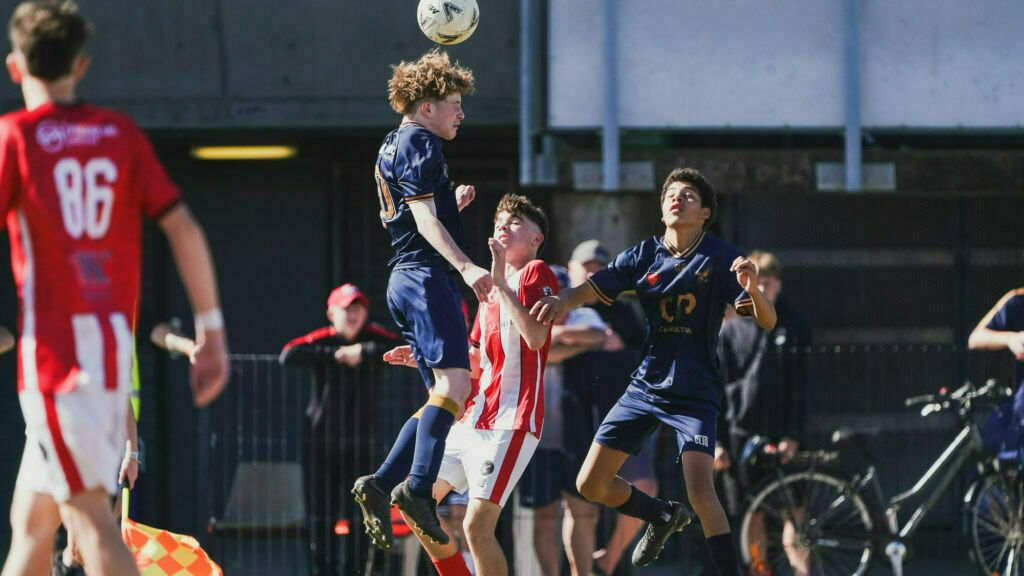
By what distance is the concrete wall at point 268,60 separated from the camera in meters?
10.9

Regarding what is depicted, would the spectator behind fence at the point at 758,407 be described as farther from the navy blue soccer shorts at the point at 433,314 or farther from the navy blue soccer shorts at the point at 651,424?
the navy blue soccer shorts at the point at 433,314

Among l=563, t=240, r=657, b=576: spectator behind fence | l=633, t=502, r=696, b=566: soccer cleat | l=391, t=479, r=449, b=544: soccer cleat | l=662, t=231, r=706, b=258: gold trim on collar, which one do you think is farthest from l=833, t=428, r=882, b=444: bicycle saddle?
l=391, t=479, r=449, b=544: soccer cleat

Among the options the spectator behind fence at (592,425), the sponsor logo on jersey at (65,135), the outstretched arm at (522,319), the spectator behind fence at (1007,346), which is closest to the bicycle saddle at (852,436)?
the spectator behind fence at (1007,346)

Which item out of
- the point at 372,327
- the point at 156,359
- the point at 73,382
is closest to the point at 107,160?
the point at 73,382

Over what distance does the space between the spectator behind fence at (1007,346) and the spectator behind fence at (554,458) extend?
2.29 metres

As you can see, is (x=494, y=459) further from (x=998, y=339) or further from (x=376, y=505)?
(x=998, y=339)

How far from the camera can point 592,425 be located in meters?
8.81

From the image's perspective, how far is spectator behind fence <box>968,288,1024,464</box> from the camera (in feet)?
26.2

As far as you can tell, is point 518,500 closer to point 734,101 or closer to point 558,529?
point 558,529

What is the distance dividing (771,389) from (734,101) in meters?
2.44

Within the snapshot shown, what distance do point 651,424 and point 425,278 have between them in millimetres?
1350

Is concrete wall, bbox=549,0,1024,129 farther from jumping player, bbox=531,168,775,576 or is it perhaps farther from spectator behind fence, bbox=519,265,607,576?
jumping player, bbox=531,168,775,576

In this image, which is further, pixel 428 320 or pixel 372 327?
pixel 372 327

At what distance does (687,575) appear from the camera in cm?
898
